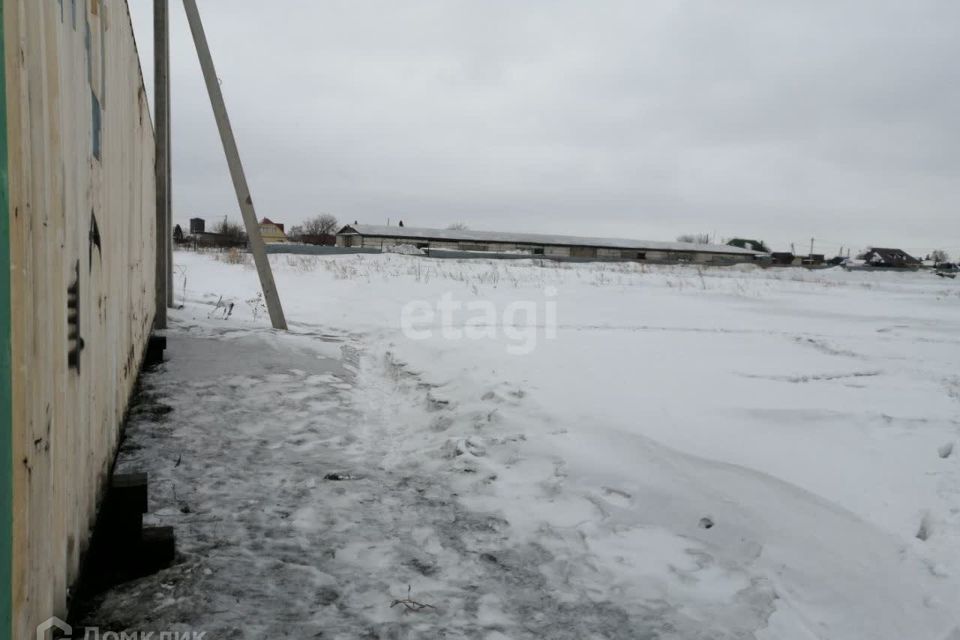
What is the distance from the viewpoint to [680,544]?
2629 mm

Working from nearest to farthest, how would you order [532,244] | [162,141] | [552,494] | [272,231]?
[552,494] < [162,141] < [532,244] < [272,231]

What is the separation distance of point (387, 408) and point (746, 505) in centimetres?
277

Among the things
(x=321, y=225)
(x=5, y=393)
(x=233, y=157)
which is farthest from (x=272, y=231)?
(x=5, y=393)

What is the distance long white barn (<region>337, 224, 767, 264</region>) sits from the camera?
6500cm

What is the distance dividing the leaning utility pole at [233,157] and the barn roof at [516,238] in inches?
2243

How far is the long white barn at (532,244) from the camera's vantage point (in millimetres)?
65000

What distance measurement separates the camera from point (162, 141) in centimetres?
691

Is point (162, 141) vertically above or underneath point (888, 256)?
underneath

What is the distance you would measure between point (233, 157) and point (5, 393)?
7.05 metres

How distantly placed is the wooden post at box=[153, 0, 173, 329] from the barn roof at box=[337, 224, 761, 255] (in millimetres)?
57093

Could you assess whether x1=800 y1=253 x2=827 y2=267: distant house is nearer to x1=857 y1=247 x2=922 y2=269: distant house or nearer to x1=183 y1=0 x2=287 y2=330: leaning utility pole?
x1=857 y1=247 x2=922 y2=269: distant house

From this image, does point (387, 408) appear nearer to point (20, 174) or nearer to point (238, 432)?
point (238, 432)

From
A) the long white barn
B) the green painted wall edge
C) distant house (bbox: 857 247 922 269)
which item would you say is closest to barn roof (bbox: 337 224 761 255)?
the long white barn

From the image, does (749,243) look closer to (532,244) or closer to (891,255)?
(891,255)
